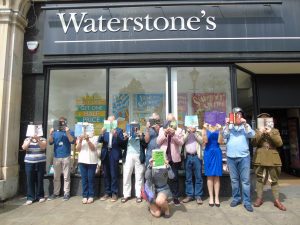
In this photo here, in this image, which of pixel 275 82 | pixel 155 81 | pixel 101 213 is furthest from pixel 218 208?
pixel 275 82

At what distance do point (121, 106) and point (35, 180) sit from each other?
2.81 metres

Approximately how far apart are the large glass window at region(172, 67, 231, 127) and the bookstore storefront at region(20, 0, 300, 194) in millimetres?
26

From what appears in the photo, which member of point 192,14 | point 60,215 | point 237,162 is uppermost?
point 192,14

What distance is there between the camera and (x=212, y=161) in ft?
20.1

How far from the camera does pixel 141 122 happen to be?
25.9ft

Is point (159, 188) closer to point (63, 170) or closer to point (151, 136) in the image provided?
point (151, 136)

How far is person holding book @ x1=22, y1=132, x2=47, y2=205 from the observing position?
21.5 feet

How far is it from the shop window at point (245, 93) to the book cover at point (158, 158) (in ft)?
11.4

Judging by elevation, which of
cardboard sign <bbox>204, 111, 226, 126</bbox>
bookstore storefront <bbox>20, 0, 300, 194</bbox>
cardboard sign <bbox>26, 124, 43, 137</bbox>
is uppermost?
bookstore storefront <bbox>20, 0, 300, 194</bbox>

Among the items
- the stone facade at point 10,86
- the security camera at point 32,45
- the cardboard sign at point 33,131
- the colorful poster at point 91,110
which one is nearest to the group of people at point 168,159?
the cardboard sign at point 33,131

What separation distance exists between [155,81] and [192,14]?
1.98 m

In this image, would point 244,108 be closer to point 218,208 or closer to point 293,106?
point 293,106

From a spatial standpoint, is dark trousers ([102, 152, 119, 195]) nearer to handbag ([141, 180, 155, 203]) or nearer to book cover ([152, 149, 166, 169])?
handbag ([141, 180, 155, 203])

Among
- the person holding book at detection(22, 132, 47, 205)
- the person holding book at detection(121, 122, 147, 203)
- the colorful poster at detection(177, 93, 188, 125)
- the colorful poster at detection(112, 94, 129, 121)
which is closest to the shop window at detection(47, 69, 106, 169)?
the colorful poster at detection(112, 94, 129, 121)
